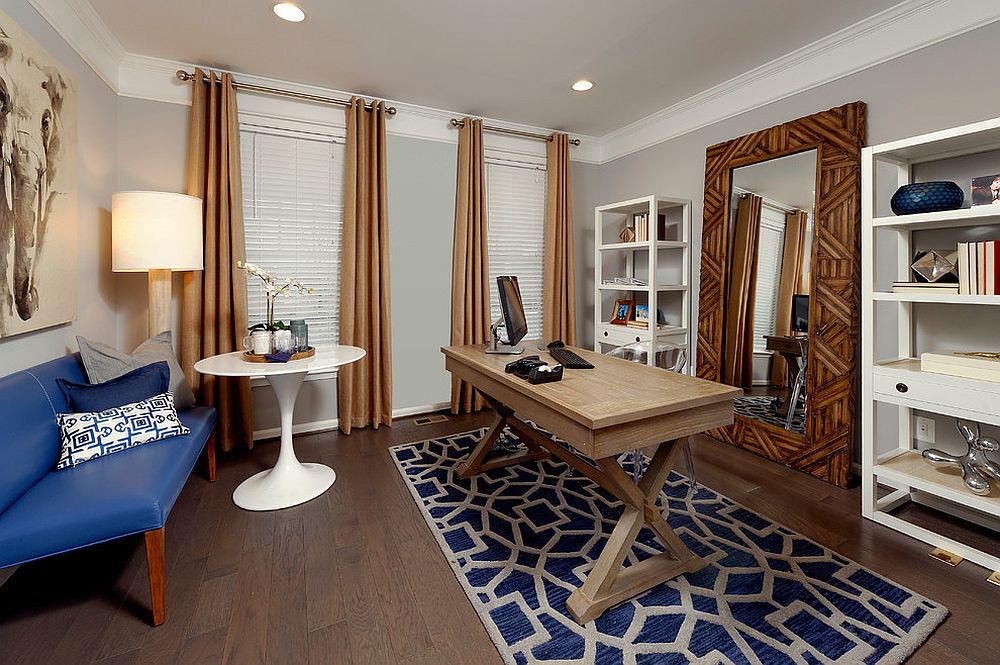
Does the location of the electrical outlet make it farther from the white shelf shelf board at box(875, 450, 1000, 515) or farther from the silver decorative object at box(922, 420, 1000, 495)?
the silver decorative object at box(922, 420, 1000, 495)

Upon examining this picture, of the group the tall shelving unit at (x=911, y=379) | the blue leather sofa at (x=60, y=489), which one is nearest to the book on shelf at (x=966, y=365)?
the tall shelving unit at (x=911, y=379)

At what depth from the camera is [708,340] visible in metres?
3.57

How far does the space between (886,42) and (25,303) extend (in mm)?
4395

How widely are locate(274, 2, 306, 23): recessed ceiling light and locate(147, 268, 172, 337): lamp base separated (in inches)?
62.5

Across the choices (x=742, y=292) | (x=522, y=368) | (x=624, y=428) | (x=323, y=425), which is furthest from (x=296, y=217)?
(x=742, y=292)

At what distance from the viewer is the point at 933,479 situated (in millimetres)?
2109

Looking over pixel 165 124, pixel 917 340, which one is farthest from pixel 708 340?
pixel 165 124

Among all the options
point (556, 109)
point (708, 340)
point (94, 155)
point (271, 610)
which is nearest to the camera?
point (271, 610)

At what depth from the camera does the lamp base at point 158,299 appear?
8.87 ft

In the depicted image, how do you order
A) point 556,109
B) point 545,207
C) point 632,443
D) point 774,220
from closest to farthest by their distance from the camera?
point 632,443 → point 774,220 → point 556,109 → point 545,207

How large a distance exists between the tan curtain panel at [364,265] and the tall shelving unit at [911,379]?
10.0 ft

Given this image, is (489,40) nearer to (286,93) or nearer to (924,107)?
(286,93)

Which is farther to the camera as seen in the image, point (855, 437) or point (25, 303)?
point (855, 437)

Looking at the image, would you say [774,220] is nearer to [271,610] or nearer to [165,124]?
[271,610]
